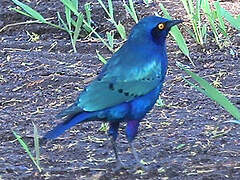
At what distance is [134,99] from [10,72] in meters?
1.88

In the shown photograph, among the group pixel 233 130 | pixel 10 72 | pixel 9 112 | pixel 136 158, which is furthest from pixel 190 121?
pixel 10 72

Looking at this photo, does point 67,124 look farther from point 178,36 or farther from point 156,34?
point 178,36

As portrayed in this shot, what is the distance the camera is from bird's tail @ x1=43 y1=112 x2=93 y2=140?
9.82ft

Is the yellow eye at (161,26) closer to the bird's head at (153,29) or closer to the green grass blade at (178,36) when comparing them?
the bird's head at (153,29)

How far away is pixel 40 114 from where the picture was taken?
410cm

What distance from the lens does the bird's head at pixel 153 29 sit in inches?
128

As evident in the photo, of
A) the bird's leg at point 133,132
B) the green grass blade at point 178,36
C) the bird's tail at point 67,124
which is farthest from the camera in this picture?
the green grass blade at point 178,36

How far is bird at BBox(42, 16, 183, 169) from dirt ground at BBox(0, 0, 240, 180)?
0.69 ft

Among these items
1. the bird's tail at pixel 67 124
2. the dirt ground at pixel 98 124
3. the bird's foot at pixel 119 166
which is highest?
the bird's tail at pixel 67 124

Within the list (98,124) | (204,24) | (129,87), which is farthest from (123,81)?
(204,24)

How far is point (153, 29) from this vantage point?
3.25 m

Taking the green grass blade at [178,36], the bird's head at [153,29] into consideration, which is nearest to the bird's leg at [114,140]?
the bird's head at [153,29]

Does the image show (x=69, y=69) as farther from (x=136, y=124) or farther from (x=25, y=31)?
(x=136, y=124)

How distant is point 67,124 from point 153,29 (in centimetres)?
58
